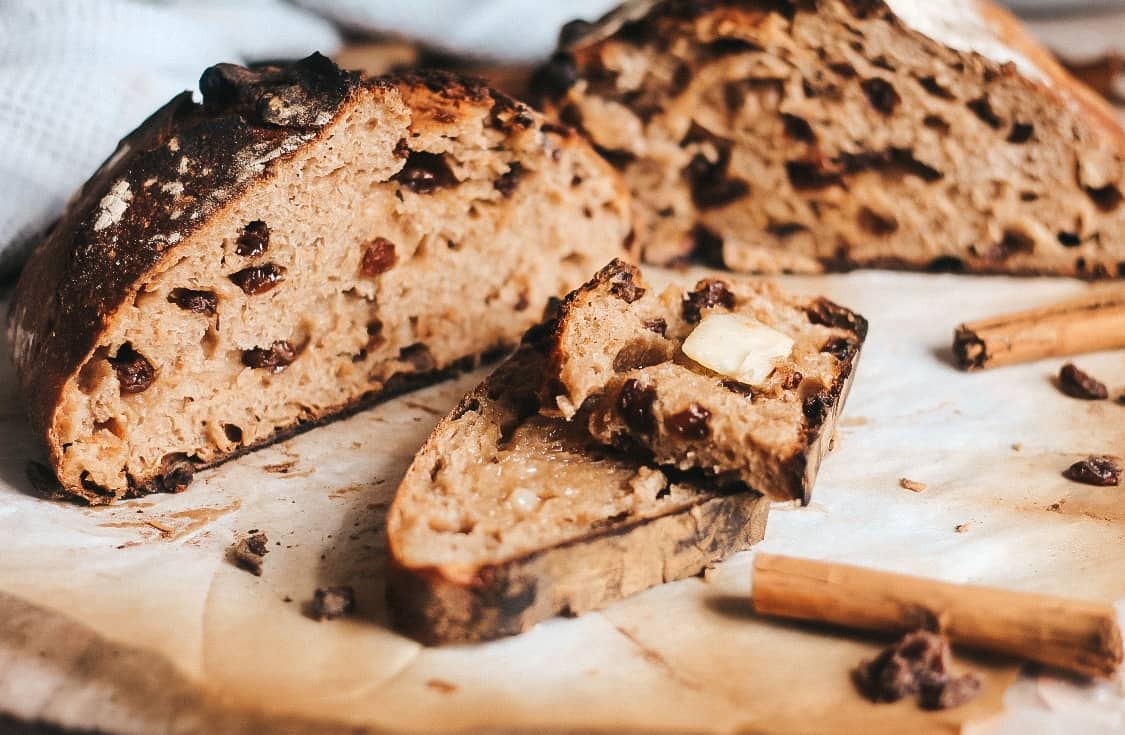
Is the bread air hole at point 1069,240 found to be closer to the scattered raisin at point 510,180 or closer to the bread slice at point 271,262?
the bread slice at point 271,262

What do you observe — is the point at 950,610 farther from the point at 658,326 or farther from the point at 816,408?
the point at 658,326

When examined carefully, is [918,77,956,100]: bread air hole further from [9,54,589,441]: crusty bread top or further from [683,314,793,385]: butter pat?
[9,54,589,441]: crusty bread top

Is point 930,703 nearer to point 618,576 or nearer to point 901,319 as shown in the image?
point 618,576

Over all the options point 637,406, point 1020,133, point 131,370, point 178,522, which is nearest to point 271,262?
point 131,370

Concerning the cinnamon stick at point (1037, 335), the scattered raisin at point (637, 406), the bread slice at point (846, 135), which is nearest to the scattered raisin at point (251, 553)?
the scattered raisin at point (637, 406)

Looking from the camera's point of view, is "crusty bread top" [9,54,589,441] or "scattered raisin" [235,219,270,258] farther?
"scattered raisin" [235,219,270,258]

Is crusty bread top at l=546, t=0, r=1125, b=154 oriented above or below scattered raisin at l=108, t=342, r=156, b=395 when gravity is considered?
above

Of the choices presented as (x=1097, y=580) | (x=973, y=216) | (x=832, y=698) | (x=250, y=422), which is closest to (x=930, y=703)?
(x=832, y=698)

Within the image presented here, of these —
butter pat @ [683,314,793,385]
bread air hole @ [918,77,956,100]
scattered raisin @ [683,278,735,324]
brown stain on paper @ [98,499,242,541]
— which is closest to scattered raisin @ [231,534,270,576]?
brown stain on paper @ [98,499,242,541]
